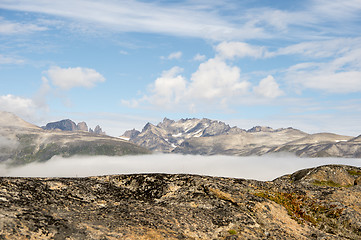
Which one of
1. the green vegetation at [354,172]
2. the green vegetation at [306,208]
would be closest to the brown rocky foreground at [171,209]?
the green vegetation at [306,208]

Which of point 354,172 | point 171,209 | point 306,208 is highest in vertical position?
point 354,172

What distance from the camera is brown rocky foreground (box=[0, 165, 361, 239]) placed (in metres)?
9.39

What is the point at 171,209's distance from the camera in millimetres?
11969

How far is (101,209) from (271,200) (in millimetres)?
7552

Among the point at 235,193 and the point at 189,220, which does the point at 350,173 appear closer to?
the point at 235,193

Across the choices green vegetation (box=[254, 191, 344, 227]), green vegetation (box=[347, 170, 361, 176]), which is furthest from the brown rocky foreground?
green vegetation (box=[347, 170, 361, 176])

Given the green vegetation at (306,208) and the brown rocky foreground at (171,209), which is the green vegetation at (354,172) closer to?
the brown rocky foreground at (171,209)

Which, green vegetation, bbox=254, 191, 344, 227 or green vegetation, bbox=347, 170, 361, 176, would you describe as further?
green vegetation, bbox=347, 170, 361, 176

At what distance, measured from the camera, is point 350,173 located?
2723 centimetres

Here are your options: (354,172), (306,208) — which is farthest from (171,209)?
(354,172)

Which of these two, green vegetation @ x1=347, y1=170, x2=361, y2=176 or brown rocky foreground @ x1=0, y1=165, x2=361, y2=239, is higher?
green vegetation @ x1=347, y1=170, x2=361, y2=176

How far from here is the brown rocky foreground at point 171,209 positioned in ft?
30.8

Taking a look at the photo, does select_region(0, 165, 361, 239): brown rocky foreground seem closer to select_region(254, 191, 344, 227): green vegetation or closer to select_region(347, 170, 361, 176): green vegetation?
select_region(254, 191, 344, 227): green vegetation

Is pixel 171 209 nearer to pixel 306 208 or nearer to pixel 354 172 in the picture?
pixel 306 208
